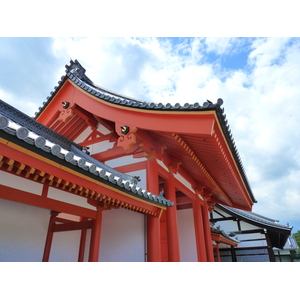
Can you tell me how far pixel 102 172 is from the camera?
3.25 meters

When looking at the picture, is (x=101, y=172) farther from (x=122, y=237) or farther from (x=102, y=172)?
(x=122, y=237)

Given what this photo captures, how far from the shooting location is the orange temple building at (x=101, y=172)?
9.70 ft

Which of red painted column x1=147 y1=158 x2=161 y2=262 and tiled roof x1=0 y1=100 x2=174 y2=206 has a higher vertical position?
tiled roof x1=0 y1=100 x2=174 y2=206

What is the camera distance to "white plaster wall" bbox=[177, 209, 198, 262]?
25.6ft

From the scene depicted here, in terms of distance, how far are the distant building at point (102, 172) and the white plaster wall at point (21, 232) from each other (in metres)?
0.02

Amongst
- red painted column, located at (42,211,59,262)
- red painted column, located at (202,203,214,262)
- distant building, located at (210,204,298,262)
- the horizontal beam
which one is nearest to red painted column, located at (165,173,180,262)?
the horizontal beam

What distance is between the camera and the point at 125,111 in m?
5.14

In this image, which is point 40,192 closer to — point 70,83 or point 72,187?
point 72,187

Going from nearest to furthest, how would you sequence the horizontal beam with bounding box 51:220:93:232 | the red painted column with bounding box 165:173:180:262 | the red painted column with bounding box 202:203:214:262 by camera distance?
the horizontal beam with bounding box 51:220:93:232 → the red painted column with bounding box 165:173:180:262 → the red painted column with bounding box 202:203:214:262

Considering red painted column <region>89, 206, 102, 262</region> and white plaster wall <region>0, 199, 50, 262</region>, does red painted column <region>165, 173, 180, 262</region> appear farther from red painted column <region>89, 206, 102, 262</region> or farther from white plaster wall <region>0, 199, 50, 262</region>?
white plaster wall <region>0, 199, 50, 262</region>

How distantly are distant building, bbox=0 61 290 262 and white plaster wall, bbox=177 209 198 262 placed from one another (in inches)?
1.9

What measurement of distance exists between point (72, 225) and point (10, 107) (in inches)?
119

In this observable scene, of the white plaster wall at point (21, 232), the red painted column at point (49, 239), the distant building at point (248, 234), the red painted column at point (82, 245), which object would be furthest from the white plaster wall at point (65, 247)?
the distant building at point (248, 234)

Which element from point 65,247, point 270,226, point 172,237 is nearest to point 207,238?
point 172,237
